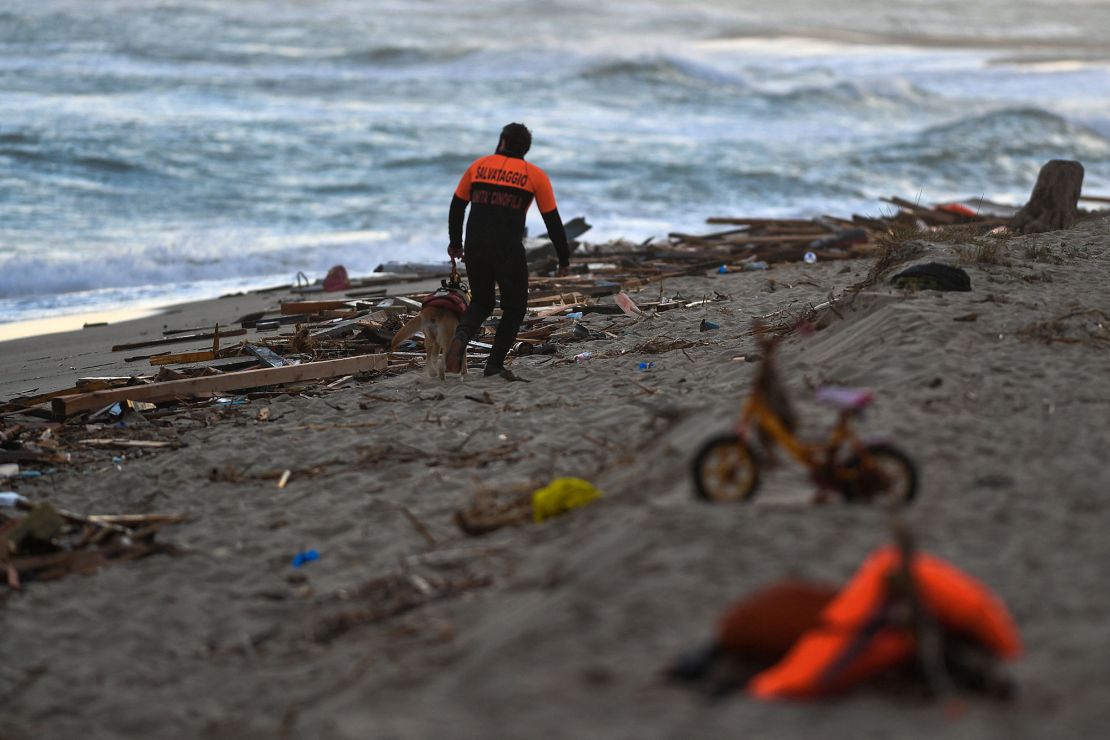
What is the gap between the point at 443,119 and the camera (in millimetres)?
35281

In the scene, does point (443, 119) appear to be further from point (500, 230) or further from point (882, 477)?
point (882, 477)

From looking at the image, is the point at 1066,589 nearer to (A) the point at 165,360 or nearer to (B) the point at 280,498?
(B) the point at 280,498

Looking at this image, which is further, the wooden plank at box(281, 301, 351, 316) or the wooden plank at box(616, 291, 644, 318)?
the wooden plank at box(281, 301, 351, 316)

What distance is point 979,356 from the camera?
6.88 metres

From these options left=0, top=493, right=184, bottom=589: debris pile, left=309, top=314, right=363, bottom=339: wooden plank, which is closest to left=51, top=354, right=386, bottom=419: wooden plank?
left=309, top=314, right=363, bottom=339: wooden plank

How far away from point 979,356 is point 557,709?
177 inches

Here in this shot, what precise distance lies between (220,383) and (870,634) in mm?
6867

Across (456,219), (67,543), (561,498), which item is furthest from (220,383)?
(561,498)

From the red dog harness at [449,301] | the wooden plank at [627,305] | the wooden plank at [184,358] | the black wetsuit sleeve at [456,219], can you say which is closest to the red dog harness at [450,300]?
the red dog harness at [449,301]

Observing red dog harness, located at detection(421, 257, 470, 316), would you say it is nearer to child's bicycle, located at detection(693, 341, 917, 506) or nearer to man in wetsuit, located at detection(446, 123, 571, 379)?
man in wetsuit, located at detection(446, 123, 571, 379)

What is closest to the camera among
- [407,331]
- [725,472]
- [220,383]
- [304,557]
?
[725,472]

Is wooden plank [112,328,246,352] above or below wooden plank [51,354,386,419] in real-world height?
above

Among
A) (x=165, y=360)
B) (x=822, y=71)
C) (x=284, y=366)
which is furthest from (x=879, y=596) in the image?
(x=822, y=71)

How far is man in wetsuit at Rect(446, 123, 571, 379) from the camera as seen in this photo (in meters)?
8.90
